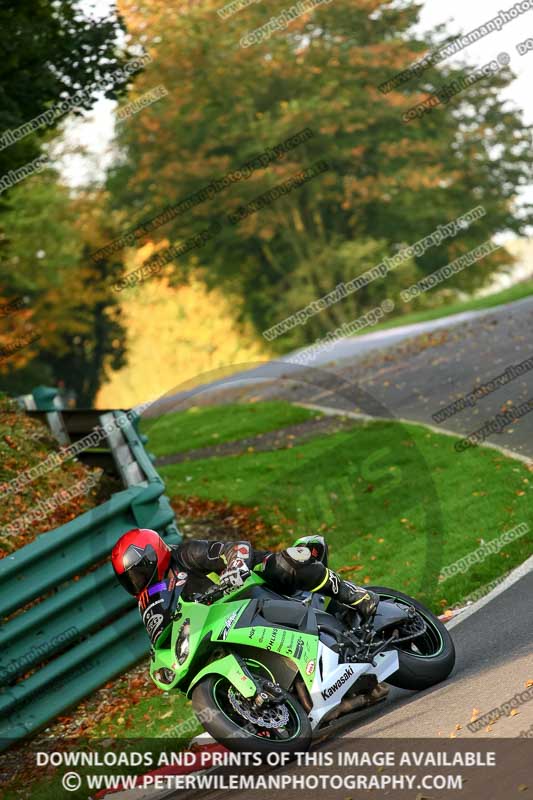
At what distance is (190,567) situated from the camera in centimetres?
→ 688


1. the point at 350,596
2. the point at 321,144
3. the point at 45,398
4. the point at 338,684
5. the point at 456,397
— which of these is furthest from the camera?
the point at 321,144

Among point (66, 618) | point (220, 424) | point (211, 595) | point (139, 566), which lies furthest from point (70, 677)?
point (220, 424)

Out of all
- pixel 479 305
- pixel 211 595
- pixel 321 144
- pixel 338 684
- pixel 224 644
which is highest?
pixel 211 595

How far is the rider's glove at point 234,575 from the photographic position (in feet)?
21.9

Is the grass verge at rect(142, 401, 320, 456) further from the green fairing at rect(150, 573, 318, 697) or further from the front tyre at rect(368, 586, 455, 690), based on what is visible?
the green fairing at rect(150, 573, 318, 697)

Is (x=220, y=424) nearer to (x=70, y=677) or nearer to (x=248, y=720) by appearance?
(x=70, y=677)

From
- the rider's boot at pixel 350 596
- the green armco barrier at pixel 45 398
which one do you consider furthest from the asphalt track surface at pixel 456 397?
the green armco barrier at pixel 45 398

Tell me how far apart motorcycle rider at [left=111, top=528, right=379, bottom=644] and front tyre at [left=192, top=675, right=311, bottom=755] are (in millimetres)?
539

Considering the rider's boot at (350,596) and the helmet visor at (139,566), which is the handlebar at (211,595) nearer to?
the helmet visor at (139,566)

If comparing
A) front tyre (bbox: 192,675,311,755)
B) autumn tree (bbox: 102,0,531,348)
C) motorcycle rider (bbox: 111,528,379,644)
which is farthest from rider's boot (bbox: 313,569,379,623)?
autumn tree (bbox: 102,0,531,348)

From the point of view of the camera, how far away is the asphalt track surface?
648 centimetres

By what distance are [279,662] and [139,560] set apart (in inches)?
40.8

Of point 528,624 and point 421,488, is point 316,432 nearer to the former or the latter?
point 421,488

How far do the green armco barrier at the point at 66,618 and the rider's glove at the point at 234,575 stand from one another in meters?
2.32
